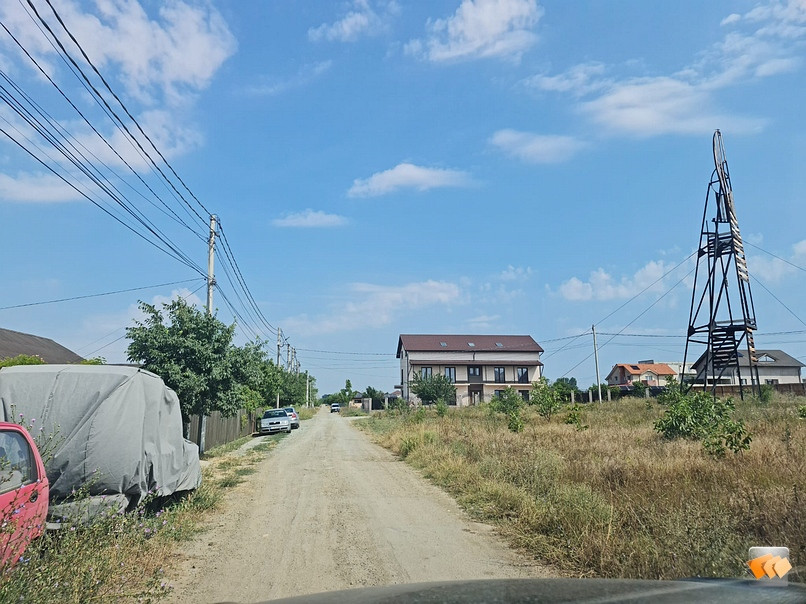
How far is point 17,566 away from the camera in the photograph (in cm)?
451

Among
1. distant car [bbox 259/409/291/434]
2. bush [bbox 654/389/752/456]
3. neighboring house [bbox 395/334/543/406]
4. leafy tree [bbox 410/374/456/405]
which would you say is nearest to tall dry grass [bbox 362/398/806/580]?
bush [bbox 654/389/752/456]

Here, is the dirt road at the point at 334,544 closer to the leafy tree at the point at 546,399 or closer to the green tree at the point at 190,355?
the green tree at the point at 190,355

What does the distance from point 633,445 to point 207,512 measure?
10.2 m

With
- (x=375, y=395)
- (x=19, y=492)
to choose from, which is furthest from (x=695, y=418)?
(x=375, y=395)

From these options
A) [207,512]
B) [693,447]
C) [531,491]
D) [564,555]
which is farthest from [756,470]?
[207,512]

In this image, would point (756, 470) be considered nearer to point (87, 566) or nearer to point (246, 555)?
point (246, 555)

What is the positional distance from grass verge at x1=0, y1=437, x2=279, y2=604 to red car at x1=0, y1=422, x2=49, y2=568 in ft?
0.48

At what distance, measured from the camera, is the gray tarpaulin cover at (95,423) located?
767cm

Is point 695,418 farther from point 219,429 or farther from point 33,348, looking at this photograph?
point 33,348

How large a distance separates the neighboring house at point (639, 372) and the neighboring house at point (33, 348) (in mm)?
A: 83056

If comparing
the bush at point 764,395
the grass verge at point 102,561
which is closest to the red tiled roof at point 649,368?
the bush at point 764,395

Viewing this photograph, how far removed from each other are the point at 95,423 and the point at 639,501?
6885mm

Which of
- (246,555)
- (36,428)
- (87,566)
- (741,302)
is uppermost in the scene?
(741,302)

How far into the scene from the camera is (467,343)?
263ft
